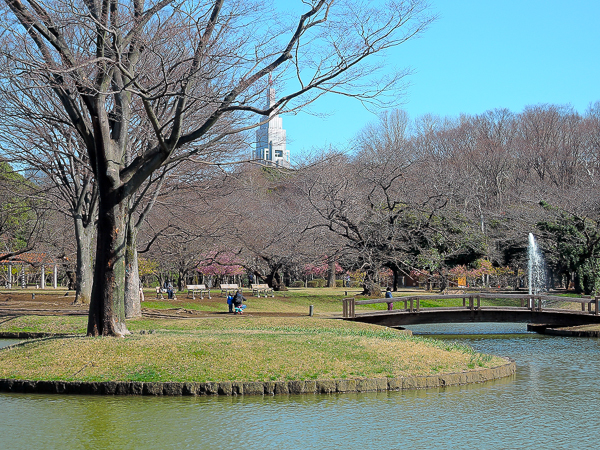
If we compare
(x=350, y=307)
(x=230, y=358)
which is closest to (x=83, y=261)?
(x=350, y=307)

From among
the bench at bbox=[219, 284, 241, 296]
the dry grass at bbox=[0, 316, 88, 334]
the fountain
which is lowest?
the dry grass at bbox=[0, 316, 88, 334]

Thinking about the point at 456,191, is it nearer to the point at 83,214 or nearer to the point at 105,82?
the point at 83,214

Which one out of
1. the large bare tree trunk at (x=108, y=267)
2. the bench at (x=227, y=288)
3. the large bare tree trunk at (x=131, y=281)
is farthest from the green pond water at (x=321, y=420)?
the bench at (x=227, y=288)

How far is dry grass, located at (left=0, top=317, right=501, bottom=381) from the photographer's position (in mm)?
12820

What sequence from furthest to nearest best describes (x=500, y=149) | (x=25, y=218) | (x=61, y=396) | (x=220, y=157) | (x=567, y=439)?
(x=500, y=149) → (x=25, y=218) → (x=220, y=157) → (x=61, y=396) → (x=567, y=439)

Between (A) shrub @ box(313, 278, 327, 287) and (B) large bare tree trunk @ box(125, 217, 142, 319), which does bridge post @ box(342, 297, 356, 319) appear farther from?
(A) shrub @ box(313, 278, 327, 287)

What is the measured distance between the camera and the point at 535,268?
46.2m

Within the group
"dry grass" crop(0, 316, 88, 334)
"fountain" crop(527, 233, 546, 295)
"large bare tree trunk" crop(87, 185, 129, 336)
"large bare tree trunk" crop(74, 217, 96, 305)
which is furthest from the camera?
"fountain" crop(527, 233, 546, 295)

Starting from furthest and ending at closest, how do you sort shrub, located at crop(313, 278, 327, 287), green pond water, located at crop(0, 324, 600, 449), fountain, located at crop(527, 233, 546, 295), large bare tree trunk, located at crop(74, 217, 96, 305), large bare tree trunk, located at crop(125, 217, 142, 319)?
shrub, located at crop(313, 278, 327, 287)
fountain, located at crop(527, 233, 546, 295)
large bare tree trunk, located at crop(74, 217, 96, 305)
large bare tree trunk, located at crop(125, 217, 142, 319)
green pond water, located at crop(0, 324, 600, 449)

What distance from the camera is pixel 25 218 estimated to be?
4791cm

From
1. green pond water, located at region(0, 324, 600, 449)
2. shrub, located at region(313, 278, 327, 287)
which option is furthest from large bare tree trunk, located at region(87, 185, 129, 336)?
shrub, located at region(313, 278, 327, 287)

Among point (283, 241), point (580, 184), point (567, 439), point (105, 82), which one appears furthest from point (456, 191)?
point (567, 439)

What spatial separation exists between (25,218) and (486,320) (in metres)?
35.6

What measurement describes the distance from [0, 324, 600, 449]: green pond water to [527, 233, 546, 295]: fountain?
108 feet
